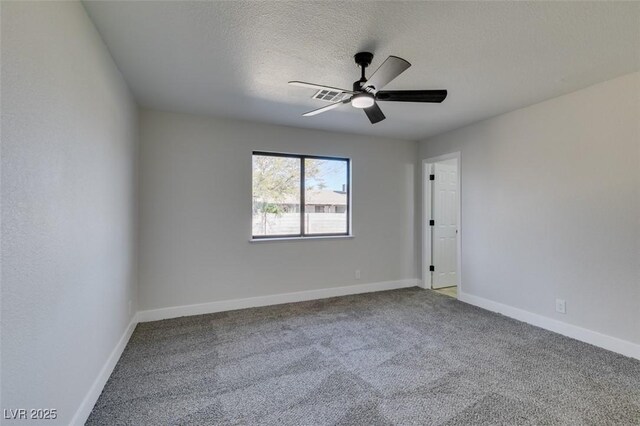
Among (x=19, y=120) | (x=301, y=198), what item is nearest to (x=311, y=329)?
(x=301, y=198)

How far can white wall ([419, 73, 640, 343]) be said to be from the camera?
8.33ft

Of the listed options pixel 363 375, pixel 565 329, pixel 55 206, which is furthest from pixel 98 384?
pixel 565 329

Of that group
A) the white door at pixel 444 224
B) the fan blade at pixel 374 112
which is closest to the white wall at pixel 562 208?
the white door at pixel 444 224

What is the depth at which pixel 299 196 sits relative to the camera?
421 cm

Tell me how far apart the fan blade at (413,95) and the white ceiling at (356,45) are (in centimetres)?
29

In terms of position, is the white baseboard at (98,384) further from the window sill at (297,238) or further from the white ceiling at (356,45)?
the white ceiling at (356,45)

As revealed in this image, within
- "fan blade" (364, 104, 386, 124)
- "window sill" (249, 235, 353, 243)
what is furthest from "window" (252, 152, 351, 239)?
"fan blade" (364, 104, 386, 124)

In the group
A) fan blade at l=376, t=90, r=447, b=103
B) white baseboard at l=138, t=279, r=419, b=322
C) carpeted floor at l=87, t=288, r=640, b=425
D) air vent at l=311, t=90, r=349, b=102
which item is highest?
air vent at l=311, t=90, r=349, b=102

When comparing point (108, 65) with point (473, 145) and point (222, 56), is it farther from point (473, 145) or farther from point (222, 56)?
point (473, 145)

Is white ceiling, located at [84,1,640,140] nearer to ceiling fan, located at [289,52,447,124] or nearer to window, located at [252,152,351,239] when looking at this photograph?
ceiling fan, located at [289,52,447,124]

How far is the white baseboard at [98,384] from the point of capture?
1.66m

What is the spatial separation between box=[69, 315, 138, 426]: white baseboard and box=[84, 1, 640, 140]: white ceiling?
2.33 meters

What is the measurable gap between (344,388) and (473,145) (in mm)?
3402

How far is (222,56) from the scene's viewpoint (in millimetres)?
2260
